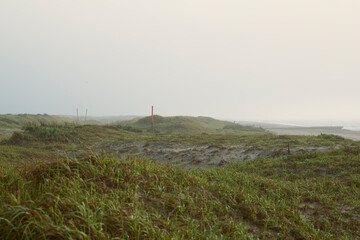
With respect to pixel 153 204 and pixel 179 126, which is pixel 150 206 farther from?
pixel 179 126

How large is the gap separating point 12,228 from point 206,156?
1088 centimetres

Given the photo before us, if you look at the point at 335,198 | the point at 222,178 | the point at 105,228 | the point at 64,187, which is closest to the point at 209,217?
the point at 105,228

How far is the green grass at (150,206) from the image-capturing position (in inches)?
108

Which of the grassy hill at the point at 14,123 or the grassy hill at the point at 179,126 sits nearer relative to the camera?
the grassy hill at the point at 14,123

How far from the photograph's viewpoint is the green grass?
2752mm

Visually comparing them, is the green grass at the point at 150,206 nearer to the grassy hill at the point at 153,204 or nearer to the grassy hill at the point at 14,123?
the grassy hill at the point at 153,204

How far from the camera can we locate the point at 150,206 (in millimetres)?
3844

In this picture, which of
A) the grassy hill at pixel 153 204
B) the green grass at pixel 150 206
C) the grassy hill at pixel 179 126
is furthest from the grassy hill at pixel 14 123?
the green grass at pixel 150 206

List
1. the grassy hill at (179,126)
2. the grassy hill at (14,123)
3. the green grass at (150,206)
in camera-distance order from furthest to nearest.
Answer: the grassy hill at (179,126) < the grassy hill at (14,123) < the green grass at (150,206)

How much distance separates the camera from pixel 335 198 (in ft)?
19.1

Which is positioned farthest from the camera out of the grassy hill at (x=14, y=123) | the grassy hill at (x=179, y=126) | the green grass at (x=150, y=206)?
the grassy hill at (x=179, y=126)

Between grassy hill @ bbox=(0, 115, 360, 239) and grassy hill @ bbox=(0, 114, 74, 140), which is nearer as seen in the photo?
grassy hill @ bbox=(0, 115, 360, 239)

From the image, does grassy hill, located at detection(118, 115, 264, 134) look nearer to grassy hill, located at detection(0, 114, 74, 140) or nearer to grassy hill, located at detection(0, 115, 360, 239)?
grassy hill, located at detection(0, 114, 74, 140)

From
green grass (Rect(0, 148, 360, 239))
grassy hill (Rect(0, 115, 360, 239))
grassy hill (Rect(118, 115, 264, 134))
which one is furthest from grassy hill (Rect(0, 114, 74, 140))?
green grass (Rect(0, 148, 360, 239))
